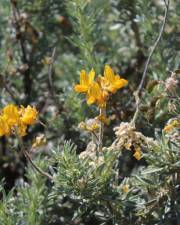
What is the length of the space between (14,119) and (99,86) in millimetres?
274

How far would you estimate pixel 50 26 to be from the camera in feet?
9.23

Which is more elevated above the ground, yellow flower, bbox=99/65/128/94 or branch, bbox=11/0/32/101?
yellow flower, bbox=99/65/128/94

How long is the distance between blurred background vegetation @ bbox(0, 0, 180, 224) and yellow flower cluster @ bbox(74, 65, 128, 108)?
1.51ft

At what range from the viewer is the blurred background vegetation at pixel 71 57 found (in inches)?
88.6

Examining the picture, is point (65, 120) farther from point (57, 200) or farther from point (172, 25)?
point (172, 25)

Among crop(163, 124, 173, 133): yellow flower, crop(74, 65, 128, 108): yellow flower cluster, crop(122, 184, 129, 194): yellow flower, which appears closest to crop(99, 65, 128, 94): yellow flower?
crop(74, 65, 128, 108): yellow flower cluster

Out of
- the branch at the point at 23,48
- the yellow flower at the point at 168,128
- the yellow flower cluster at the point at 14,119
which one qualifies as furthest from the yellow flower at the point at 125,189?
the branch at the point at 23,48

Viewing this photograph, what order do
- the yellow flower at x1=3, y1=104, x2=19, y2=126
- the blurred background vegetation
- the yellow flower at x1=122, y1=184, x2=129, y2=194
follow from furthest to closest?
the blurred background vegetation → the yellow flower at x1=122, y1=184, x2=129, y2=194 → the yellow flower at x1=3, y1=104, x2=19, y2=126

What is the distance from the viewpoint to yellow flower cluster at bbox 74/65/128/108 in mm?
1651

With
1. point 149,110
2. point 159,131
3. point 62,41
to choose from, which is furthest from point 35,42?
point 149,110

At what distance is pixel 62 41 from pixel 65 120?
0.72m

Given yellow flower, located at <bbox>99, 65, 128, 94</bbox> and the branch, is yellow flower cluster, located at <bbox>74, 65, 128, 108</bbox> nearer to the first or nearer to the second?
yellow flower, located at <bbox>99, 65, 128, 94</bbox>

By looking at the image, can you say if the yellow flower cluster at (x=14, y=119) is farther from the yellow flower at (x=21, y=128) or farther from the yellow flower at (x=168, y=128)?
the yellow flower at (x=168, y=128)

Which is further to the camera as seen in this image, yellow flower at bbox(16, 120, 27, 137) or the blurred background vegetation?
the blurred background vegetation
